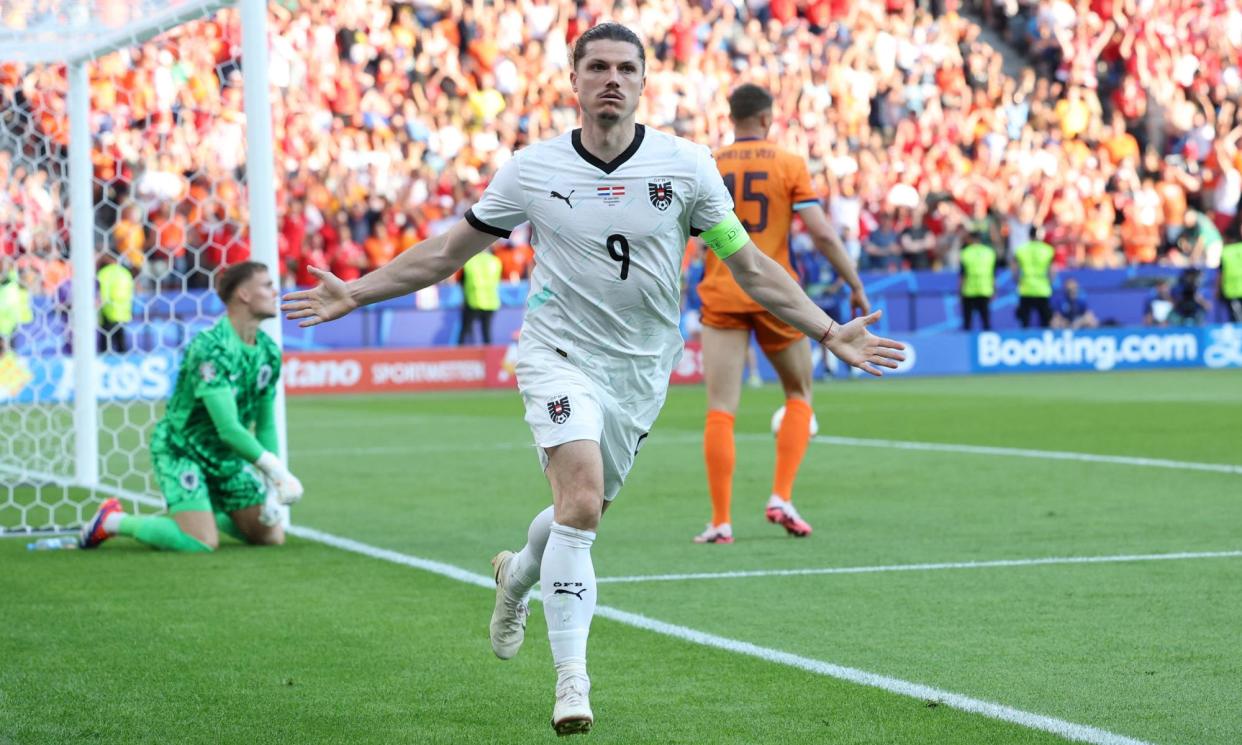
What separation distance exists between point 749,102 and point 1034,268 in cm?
2053

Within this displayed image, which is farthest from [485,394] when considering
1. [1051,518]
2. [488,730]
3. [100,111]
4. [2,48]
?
[488,730]

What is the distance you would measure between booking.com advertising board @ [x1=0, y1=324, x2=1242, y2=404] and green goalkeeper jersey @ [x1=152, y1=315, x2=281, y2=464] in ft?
36.7

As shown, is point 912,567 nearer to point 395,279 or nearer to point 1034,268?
point 395,279

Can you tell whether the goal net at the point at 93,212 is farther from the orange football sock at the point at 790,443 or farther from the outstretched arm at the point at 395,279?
the outstretched arm at the point at 395,279

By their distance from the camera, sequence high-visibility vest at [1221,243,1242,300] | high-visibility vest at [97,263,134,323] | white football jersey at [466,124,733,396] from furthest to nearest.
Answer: high-visibility vest at [1221,243,1242,300] → high-visibility vest at [97,263,134,323] → white football jersey at [466,124,733,396]

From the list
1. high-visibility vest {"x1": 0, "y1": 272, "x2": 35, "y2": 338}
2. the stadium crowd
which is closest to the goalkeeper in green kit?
high-visibility vest {"x1": 0, "y1": 272, "x2": 35, "y2": 338}

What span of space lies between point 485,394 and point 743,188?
1600cm

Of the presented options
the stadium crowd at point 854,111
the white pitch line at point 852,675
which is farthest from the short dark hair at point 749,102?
the stadium crowd at point 854,111

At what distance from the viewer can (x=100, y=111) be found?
16.2m

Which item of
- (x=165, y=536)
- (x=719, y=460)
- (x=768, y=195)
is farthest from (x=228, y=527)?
(x=768, y=195)

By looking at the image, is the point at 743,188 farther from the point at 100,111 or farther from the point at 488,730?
the point at 100,111

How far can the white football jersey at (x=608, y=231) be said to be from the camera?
5.20m

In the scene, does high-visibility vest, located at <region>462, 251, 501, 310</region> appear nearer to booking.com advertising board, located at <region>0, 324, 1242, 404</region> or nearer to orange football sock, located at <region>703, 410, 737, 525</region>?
booking.com advertising board, located at <region>0, 324, 1242, 404</region>

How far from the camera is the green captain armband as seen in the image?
17.6 ft
